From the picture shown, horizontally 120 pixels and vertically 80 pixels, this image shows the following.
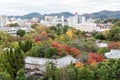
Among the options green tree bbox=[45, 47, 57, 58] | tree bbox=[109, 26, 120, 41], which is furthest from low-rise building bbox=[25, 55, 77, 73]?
tree bbox=[109, 26, 120, 41]

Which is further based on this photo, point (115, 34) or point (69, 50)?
point (115, 34)

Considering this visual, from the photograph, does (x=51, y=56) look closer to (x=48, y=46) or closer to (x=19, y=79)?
(x=48, y=46)

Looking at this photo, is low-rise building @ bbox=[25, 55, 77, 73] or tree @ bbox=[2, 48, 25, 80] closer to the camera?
tree @ bbox=[2, 48, 25, 80]

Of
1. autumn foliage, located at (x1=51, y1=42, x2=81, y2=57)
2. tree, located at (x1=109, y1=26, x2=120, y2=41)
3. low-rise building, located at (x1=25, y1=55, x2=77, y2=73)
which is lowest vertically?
tree, located at (x1=109, y1=26, x2=120, y2=41)

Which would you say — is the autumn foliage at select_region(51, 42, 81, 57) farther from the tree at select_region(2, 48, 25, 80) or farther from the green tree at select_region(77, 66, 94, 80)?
the green tree at select_region(77, 66, 94, 80)

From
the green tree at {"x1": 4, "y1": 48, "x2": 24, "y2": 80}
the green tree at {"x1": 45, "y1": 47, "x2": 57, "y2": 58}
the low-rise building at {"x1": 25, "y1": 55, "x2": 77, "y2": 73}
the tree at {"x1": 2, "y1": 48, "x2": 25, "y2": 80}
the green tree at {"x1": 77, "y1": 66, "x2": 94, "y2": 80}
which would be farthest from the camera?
the green tree at {"x1": 45, "y1": 47, "x2": 57, "y2": 58}

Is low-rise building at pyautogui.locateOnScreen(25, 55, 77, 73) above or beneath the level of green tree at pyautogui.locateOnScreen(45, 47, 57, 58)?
beneath

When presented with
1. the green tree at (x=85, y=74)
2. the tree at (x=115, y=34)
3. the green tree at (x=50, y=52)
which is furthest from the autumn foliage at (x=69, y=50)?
the tree at (x=115, y=34)

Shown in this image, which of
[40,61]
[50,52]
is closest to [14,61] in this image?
[40,61]

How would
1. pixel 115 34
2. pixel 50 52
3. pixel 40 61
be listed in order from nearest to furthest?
pixel 40 61 → pixel 50 52 → pixel 115 34

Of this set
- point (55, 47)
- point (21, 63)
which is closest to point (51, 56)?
point (55, 47)

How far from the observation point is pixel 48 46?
17297mm

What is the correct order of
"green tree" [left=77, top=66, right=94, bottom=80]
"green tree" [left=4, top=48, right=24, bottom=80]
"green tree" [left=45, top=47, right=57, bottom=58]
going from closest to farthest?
"green tree" [left=77, top=66, right=94, bottom=80]
"green tree" [left=4, top=48, right=24, bottom=80]
"green tree" [left=45, top=47, right=57, bottom=58]

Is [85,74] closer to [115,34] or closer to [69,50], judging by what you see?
[69,50]
